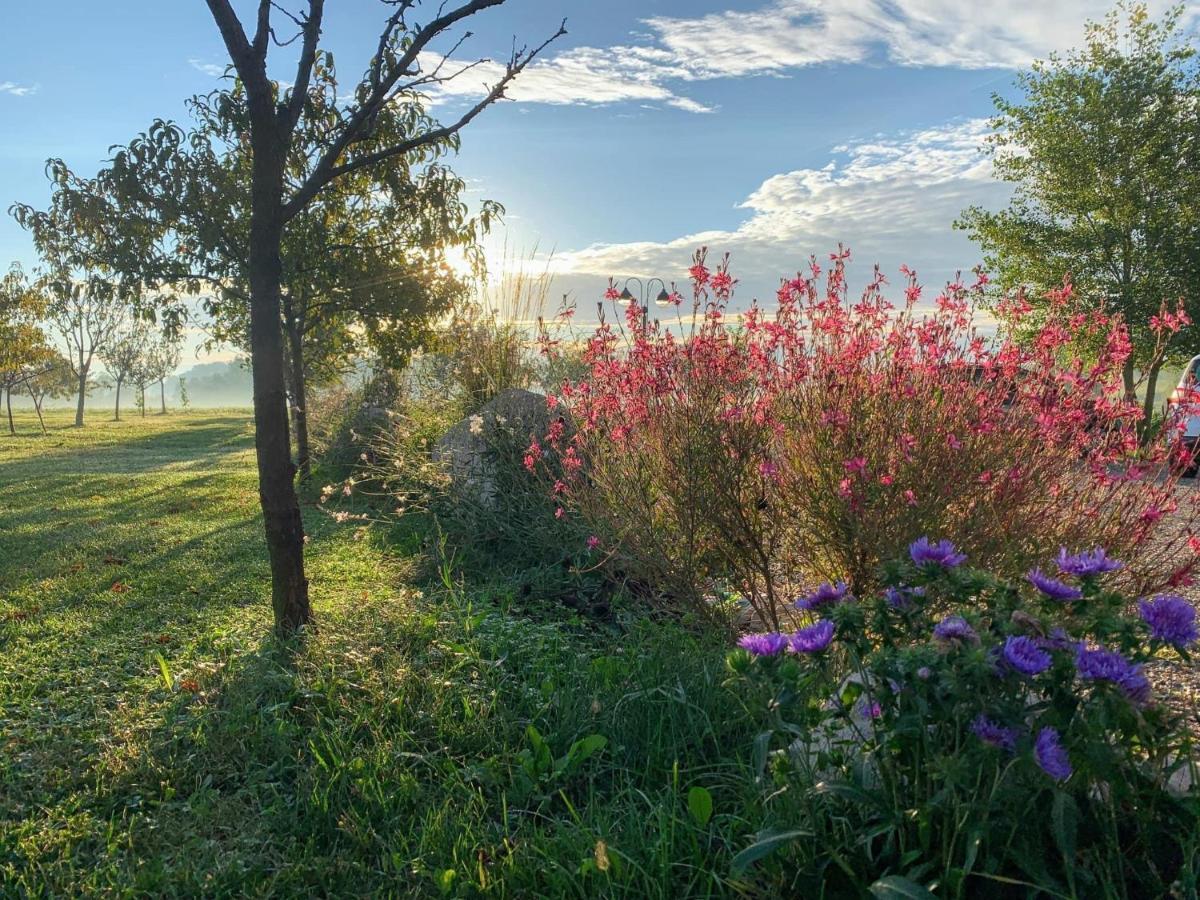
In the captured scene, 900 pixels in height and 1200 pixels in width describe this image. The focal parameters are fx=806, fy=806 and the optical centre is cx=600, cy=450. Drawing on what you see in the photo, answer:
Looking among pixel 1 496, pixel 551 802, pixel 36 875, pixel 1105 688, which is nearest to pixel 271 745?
pixel 36 875

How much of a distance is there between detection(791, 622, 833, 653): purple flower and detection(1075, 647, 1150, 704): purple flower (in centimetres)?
48

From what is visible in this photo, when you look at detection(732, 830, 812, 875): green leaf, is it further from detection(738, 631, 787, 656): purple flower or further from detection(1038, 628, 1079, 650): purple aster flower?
detection(1038, 628, 1079, 650): purple aster flower

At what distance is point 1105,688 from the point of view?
5.21ft

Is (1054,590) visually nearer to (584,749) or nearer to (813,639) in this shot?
(813,639)

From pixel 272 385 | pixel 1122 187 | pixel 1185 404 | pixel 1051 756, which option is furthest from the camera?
pixel 1122 187

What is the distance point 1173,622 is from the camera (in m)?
1.70

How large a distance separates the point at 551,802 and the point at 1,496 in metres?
11.0

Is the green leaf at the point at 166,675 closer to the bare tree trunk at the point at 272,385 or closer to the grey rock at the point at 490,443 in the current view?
the bare tree trunk at the point at 272,385

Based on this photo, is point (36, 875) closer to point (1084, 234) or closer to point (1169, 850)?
point (1169, 850)

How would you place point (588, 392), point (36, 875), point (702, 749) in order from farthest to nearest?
point (588, 392) → point (702, 749) → point (36, 875)

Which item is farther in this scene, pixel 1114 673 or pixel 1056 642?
pixel 1056 642

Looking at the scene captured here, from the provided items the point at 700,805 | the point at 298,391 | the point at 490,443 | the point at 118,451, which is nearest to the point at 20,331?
the point at 118,451

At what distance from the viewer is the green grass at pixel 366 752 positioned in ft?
7.73

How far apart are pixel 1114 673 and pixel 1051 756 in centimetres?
20
